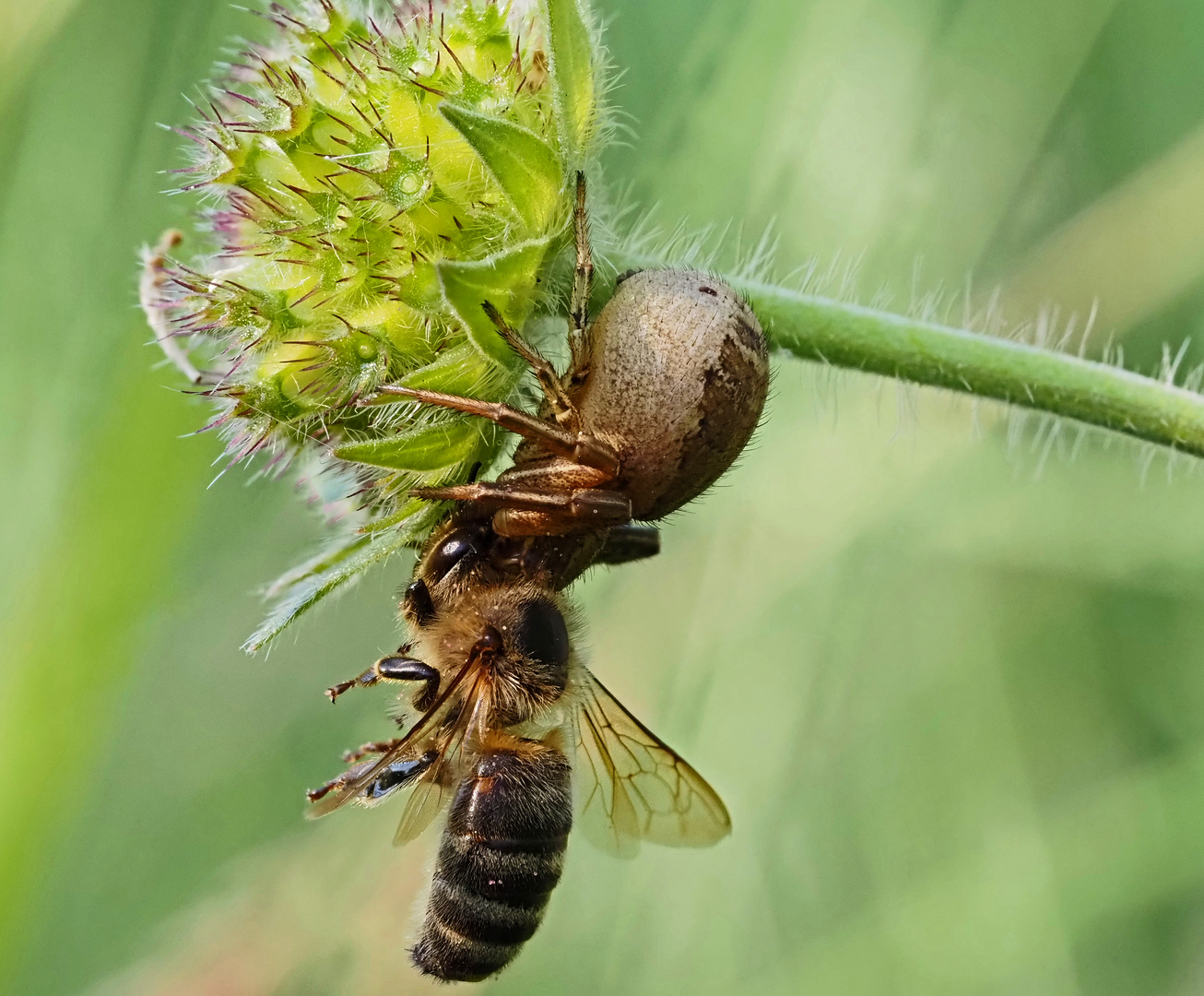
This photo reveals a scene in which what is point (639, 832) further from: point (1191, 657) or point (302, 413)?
point (1191, 657)

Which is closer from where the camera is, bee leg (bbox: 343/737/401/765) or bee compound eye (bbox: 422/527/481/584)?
bee compound eye (bbox: 422/527/481/584)

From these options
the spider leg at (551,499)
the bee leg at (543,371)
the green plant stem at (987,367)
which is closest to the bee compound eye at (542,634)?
the spider leg at (551,499)

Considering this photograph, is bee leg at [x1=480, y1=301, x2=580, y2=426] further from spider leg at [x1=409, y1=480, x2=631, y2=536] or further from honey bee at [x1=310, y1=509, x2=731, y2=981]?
honey bee at [x1=310, y1=509, x2=731, y2=981]

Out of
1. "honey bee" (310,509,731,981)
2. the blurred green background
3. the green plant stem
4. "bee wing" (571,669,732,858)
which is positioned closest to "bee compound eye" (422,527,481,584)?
"honey bee" (310,509,731,981)

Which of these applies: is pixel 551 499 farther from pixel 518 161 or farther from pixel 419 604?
pixel 518 161

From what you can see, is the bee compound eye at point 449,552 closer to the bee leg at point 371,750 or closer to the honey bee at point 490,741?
the honey bee at point 490,741

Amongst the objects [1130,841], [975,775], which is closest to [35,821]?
[975,775]
